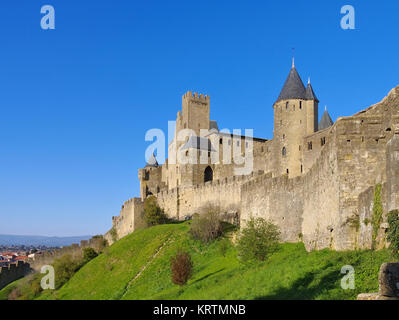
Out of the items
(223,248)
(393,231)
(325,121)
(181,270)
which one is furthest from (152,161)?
(393,231)

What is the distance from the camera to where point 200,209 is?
5400cm

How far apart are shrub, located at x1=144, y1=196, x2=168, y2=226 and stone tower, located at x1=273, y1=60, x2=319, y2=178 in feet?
56.6

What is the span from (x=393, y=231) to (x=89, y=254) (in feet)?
146

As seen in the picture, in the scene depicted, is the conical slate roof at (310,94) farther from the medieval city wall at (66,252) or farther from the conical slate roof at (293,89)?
the medieval city wall at (66,252)

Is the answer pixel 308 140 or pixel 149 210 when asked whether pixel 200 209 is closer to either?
pixel 149 210

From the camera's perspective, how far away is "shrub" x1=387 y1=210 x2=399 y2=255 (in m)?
14.6

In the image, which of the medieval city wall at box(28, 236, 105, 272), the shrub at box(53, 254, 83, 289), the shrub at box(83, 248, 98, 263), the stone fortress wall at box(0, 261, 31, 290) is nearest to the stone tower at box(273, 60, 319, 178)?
the shrub at box(53, 254, 83, 289)

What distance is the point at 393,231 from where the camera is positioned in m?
15.0

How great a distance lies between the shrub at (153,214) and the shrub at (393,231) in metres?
43.4

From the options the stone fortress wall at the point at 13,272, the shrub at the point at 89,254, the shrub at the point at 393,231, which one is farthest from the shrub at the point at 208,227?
the stone fortress wall at the point at 13,272

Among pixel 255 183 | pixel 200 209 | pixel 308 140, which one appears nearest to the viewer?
pixel 255 183

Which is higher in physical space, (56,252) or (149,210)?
(149,210)
